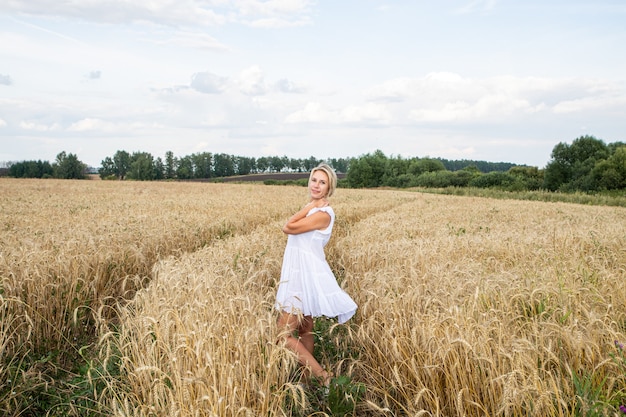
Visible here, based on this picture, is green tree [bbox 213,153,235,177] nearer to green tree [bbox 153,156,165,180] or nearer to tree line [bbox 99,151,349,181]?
tree line [bbox 99,151,349,181]

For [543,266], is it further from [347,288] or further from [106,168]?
[106,168]

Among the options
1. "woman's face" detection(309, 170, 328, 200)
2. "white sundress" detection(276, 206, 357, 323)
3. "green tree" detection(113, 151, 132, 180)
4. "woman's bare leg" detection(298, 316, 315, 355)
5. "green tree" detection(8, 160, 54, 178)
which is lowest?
"woman's bare leg" detection(298, 316, 315, 355)

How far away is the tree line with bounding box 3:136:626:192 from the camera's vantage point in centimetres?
6806

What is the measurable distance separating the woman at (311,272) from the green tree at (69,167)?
4712 inches

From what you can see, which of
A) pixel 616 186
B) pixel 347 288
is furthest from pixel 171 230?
pixel 616 186

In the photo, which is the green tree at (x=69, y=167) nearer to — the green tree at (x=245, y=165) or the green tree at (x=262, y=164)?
the green tree at (x=245, y=165)

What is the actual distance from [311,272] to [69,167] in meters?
125

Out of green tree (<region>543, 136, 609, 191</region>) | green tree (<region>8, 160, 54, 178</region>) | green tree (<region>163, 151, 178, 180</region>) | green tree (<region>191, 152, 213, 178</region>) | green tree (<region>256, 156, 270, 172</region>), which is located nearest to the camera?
green tree (<region>543, 136, 609, 191</region>)

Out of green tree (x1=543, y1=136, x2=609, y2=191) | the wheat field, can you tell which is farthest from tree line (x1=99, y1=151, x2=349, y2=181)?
the wheat field

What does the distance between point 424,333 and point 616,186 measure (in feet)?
246

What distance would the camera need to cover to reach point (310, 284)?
4.66 m

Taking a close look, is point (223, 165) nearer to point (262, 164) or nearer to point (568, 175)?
point (262, 164)

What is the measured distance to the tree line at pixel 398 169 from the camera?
223 ft

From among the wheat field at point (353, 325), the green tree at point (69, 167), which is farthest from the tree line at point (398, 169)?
the wheat field at point (353, 325)
